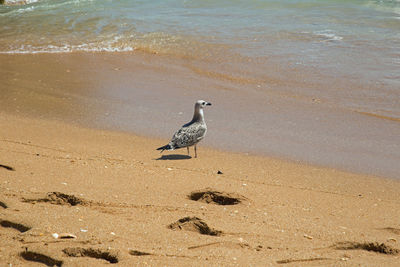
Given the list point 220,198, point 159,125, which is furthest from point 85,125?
point 220,198

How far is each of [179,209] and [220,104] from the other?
4819 millimetres

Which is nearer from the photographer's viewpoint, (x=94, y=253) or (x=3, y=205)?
(x=94, y=253)

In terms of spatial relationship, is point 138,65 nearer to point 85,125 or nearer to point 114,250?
point 85,125

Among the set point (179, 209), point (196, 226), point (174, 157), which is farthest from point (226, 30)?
point (196, 226)

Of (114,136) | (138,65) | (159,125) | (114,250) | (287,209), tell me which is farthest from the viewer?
(138,65)

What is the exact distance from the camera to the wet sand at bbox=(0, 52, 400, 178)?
7.54 meters

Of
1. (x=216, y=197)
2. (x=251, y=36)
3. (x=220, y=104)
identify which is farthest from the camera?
(x=251, y=36)

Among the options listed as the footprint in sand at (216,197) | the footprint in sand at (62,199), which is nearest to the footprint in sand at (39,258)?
the footprint in sand at (62,199)

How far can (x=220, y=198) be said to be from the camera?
5.31 meters

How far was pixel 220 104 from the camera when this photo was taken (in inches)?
368

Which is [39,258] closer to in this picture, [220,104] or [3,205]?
[3,205]

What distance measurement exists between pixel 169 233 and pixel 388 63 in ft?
31.8

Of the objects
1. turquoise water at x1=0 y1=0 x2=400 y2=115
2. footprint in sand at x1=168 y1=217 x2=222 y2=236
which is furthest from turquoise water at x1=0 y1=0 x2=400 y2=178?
footprint in sand at x1=168 y1=217 x2=222 y2=236

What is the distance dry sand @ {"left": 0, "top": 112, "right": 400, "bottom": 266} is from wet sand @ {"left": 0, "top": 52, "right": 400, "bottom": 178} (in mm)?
732
